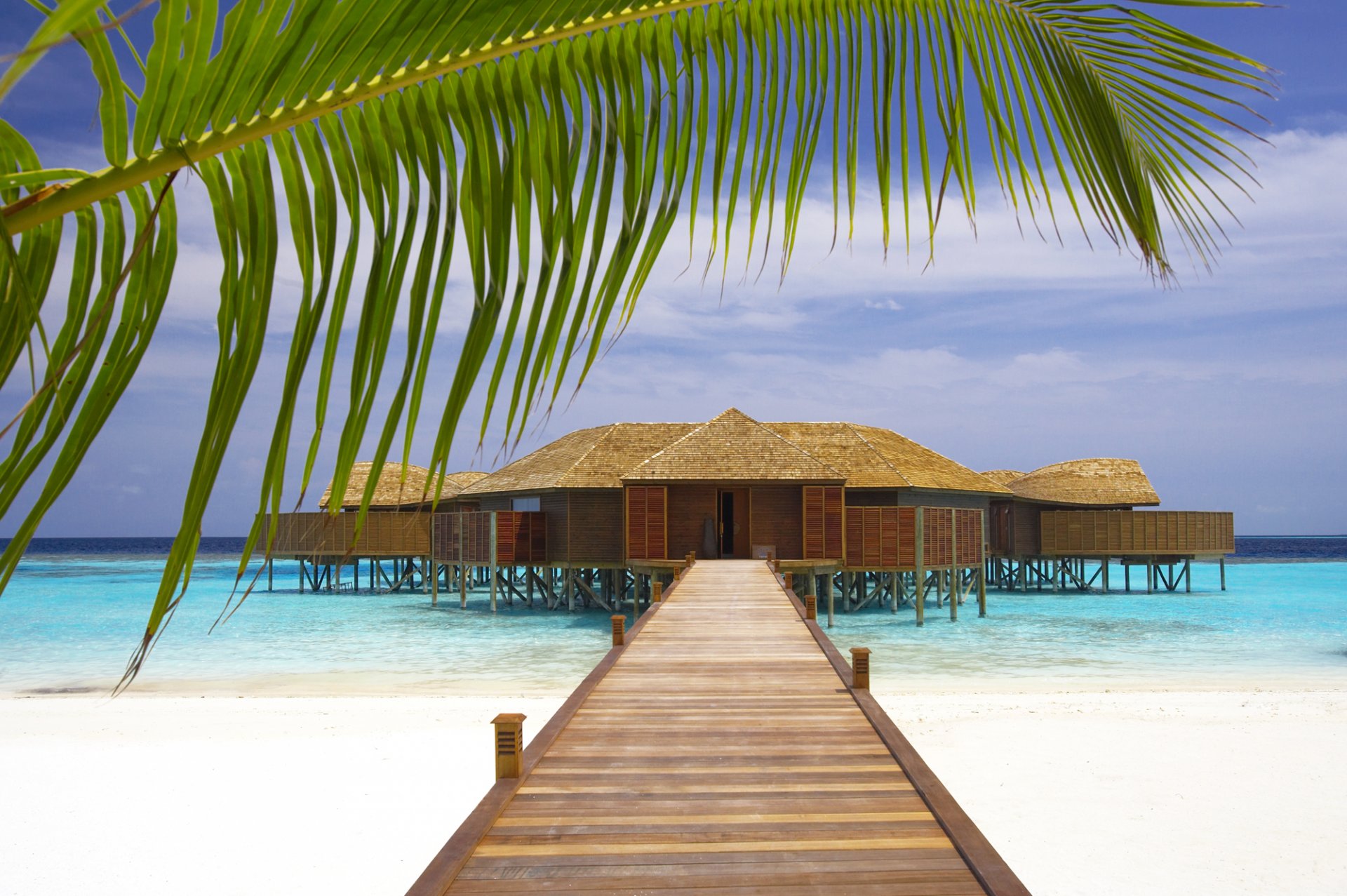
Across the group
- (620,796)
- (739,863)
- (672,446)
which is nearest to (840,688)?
(620,796)

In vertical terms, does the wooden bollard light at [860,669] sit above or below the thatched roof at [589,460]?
below

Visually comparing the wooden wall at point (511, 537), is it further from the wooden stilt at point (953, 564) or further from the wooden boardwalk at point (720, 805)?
the wooden boardwalk at point (720, 805)

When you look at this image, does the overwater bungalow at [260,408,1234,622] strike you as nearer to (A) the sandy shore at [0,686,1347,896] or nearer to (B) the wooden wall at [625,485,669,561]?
(B) the wooden wall at [625,485,669,561]

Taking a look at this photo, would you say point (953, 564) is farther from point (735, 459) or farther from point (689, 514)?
point (689, 514)

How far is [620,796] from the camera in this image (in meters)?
5.25

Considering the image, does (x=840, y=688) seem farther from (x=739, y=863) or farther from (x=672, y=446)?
(x=672, y=446)

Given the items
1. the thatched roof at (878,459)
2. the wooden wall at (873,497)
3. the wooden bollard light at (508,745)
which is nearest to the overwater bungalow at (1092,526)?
the thatched roof at (878,459)

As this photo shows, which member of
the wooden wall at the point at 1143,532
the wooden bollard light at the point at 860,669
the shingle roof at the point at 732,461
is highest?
the shingle roof at the point at 732,461

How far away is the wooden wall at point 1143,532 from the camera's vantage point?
36.9 m

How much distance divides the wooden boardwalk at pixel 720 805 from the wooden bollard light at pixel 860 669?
112 mm

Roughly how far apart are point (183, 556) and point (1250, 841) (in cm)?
1146

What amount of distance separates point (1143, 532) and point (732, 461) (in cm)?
1971

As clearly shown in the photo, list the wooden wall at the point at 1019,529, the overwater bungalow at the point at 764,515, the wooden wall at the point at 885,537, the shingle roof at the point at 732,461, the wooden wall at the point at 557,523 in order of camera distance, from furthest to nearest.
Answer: the wooden wall at the point at 1019,529 → the wooden wall at the point at 557,523 → the wooden wall at the point at 885,537 → the overwater bungalow at the point at 764,515 → the shingle roof at the point at 732,461

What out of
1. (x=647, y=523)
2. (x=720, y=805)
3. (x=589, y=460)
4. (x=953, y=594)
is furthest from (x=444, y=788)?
(x=953, y=594)
